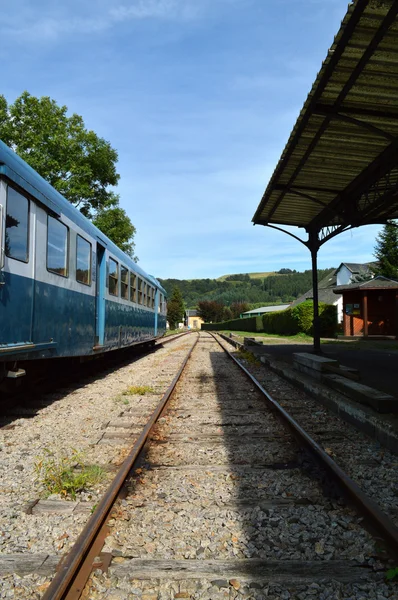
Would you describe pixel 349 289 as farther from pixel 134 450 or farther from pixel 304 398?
pixel 134 450

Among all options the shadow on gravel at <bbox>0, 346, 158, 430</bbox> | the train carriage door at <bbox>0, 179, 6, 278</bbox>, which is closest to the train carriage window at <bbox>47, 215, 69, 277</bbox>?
the train carriage door at <bbox>0, 179, 6, 278</bbox>

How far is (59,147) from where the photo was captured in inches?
1078

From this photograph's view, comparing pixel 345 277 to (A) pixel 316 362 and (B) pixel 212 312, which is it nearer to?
(A) pixel 316 362

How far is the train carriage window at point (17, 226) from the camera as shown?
499 centimetres

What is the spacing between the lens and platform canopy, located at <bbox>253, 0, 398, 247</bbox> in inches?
193

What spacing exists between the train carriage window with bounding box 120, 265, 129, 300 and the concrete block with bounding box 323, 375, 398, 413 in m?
5.86

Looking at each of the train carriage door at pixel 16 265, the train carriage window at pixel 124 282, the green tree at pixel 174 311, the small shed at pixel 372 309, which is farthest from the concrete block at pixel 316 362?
the green tree at pixel 174 311

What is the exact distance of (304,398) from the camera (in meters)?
7.49

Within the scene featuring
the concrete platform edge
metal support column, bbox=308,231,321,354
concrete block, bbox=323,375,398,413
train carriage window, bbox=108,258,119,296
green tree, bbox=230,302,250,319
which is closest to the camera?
the concrete platform edge

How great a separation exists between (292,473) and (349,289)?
24.1 meters

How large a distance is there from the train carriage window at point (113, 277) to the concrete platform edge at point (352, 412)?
174 inches

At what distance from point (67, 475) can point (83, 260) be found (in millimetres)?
4907

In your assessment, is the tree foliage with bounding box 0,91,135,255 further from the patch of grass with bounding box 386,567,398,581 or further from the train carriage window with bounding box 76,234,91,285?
the patch of grass with bounding box 386,567,398,581

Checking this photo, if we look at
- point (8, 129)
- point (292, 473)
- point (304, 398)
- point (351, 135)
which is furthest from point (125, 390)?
point (8, 129)
